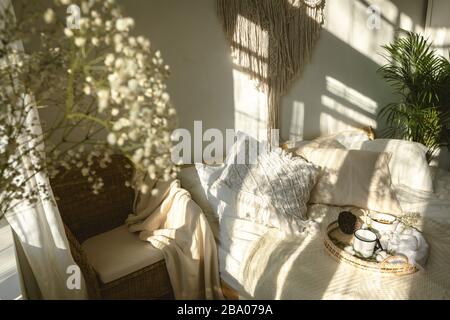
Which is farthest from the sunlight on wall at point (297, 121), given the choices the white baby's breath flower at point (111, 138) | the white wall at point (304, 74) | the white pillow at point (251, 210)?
the white baby's breath flower at point (111, 138)

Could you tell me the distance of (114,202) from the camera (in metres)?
2.28

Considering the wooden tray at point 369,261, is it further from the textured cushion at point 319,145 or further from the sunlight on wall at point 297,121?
the sunlight on wall at point 297,121

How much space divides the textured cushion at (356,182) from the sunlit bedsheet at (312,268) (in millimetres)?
114

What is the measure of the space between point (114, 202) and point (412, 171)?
2.14 m

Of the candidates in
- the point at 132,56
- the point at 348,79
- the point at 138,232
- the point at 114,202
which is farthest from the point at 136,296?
the point at 348,79

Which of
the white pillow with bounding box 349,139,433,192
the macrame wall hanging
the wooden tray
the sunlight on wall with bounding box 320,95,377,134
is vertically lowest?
the wooden tray

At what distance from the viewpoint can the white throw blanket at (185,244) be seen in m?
1.96

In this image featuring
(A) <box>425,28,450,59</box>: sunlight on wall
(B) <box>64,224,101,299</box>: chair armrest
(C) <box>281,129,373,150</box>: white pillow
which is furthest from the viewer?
(A) <box>425,28,450,59</box>: sunlight on wall

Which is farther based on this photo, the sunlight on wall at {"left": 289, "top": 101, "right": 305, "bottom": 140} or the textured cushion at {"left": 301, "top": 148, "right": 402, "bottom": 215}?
the sunlight on wall at {"left": 289, "top": 101, "right": 305, "bottom": 140}

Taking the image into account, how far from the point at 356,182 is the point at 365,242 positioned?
749 millimetres

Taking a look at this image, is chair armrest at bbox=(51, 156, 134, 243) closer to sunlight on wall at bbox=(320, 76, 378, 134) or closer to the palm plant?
sunlight on wall at bbox=(320, 76, 378, 134)

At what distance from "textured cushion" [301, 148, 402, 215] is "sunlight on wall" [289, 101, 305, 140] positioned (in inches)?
25.6

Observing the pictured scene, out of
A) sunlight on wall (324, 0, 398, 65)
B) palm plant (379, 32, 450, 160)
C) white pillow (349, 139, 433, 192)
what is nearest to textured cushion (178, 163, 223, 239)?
white pillow (349, 139, 433, 192)

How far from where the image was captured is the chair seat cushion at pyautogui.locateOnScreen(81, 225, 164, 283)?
1803mm
